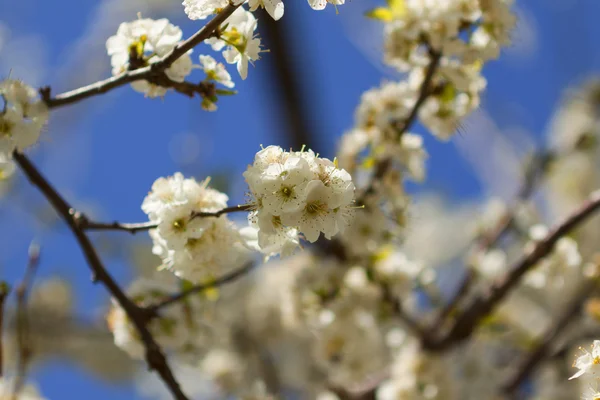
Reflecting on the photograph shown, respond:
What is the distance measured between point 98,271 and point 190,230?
8.0 inches

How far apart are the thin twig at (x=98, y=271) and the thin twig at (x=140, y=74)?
11cm

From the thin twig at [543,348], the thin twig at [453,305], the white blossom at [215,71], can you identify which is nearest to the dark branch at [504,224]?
the thin twig at [453,305]

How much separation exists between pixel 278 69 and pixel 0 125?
1.04 meters

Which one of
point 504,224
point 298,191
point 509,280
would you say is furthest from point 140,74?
point 504,224

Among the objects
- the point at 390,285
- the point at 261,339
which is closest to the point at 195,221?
the point at 390,285

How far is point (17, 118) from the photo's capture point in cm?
85

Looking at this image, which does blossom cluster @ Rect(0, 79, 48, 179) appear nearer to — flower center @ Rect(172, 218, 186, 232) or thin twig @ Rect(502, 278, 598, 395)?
flower center @ Rect(172, 218, 186, 232)

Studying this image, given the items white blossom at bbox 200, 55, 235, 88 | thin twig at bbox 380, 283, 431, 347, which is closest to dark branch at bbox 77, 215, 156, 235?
white blossom at bbox 200, 55, 235, 88

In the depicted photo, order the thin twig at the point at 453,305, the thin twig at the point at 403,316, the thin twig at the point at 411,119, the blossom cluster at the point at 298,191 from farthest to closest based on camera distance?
the thin twig at the point at 453,305 → the thin twig at the point at 403,316 → the thin twig at the point at 411,119 → the blossom cluster at the point at 298,191

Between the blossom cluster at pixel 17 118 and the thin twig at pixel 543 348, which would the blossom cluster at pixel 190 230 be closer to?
the blossom cluster at pixel 17 118

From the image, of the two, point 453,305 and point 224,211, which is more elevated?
point 453,305

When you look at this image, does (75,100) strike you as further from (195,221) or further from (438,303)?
(438,303)

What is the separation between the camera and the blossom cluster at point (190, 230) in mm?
847

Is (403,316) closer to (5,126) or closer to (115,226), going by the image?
(115,226)
